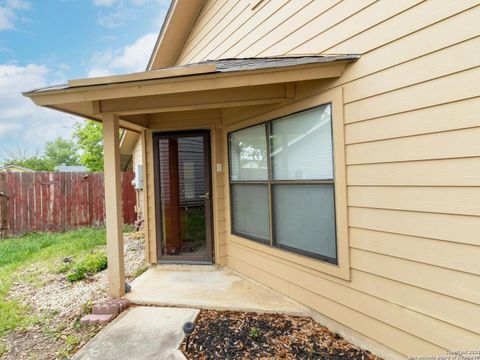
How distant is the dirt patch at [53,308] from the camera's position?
281cm

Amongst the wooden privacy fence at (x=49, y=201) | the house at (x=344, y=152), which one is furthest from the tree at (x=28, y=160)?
the house at (x=344, y=152)

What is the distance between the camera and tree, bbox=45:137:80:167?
4128 centimetres

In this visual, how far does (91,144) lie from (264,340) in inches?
861

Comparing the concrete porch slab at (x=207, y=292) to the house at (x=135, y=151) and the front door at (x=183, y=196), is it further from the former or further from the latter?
the house at (x=135, y=151)

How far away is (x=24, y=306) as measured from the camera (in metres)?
3.76

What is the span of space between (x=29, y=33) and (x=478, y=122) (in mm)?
24809

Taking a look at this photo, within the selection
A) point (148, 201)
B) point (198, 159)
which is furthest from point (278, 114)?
point (148, 201)

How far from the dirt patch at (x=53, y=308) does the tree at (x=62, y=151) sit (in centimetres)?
4159

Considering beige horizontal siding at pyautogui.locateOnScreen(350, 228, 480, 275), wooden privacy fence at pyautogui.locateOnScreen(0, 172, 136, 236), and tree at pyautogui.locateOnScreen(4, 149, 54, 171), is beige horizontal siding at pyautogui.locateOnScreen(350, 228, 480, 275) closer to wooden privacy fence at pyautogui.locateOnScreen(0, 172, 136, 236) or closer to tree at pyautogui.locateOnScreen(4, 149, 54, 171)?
wooden privacy fence at pyautogui.locateOnScreen(0, 172, 136, 236)

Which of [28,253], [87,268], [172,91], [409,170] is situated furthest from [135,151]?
[409,170]

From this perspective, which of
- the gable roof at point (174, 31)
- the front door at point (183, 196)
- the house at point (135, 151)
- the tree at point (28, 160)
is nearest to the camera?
the front door at point (183, 196)

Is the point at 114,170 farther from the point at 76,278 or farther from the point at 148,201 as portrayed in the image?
the point at 76,278

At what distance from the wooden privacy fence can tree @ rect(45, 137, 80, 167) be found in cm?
3651

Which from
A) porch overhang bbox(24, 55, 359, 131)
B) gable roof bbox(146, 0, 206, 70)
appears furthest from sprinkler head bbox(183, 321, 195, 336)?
gable roof bbox(146, 0, 206, 70)
